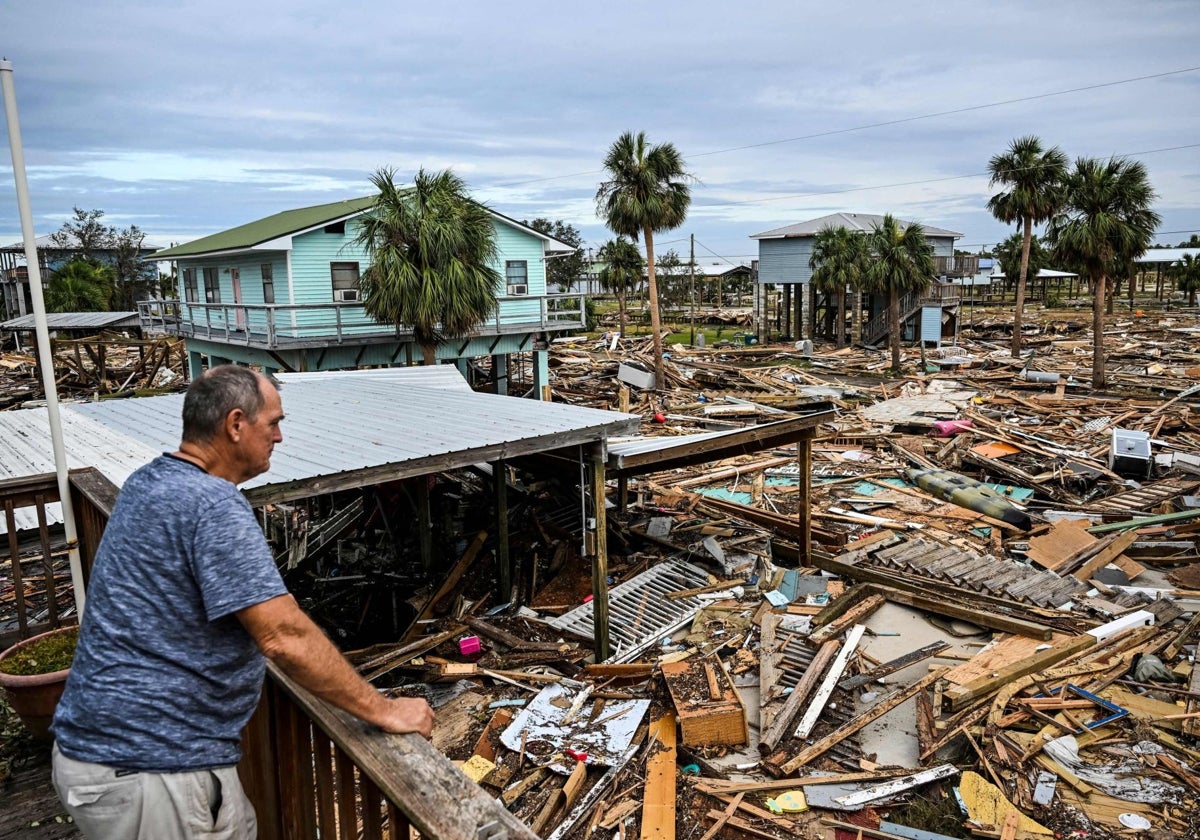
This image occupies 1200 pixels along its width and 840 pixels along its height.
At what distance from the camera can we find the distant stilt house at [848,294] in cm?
4606

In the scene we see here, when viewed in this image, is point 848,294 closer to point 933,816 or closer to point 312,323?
point 312,323

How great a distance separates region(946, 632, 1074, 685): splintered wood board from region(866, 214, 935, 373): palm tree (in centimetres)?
2782

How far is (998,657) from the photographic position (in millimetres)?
9398

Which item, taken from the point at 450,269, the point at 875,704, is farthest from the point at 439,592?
the point at 450,269

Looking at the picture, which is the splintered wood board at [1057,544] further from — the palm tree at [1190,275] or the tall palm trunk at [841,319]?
the palm tree at [1190,275]

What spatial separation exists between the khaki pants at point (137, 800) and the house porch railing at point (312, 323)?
780 inches

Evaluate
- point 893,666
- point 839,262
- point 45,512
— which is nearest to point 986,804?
point 893,666

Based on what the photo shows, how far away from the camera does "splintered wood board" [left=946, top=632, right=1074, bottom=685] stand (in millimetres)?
8961

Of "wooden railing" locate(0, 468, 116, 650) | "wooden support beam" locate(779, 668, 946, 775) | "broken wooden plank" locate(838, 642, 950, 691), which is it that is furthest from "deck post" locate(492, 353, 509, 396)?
"wooden railing" locate(0, 468, 116, 650)

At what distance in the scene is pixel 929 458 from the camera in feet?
68.6

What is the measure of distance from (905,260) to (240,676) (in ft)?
122

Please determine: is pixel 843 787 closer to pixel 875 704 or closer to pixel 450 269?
pixel 875 704

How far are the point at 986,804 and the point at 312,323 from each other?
68.5 ft

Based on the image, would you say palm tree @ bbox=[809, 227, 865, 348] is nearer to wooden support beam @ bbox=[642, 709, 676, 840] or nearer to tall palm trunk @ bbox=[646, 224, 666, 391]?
tall palm trunk @ bbox=[646, 224, 666, 391]
